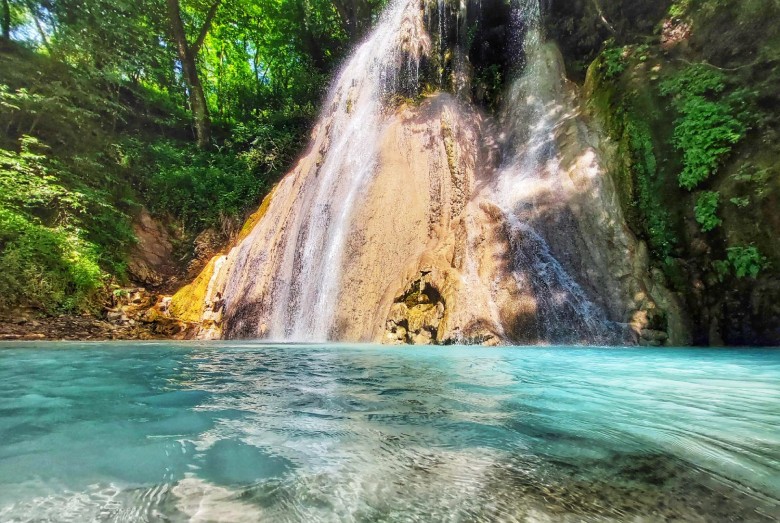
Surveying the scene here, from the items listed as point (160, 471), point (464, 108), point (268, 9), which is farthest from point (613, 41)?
point (268, 9)

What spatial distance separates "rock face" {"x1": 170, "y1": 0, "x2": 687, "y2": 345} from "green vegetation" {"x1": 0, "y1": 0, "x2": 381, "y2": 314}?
2.64 m

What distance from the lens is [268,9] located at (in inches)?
716

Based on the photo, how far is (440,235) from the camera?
9070 mm

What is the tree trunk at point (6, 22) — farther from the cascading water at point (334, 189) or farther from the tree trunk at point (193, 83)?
the cascading water at point (334, 189)

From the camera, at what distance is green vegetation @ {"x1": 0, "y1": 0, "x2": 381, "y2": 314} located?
984 centimetres

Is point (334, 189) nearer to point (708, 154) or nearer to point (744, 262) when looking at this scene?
point (708, 154)

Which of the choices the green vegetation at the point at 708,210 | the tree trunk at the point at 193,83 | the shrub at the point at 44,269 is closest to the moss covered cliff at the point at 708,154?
the green vegetation at the point at 708,210

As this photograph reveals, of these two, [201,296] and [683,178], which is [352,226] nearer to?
[201,296]

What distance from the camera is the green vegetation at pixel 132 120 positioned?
9836mm

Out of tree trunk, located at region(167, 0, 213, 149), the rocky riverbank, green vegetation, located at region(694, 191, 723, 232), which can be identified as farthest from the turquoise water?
tree trunk, located at region(167, 0, 213, 149)

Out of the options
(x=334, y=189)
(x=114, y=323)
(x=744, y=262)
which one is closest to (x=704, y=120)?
(x=744, y=262)

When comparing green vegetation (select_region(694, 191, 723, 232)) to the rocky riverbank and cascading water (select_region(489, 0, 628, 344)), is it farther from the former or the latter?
the rocky riverbank

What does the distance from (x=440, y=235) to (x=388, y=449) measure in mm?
7674

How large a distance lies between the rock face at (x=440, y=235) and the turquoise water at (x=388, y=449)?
12.4 ft
